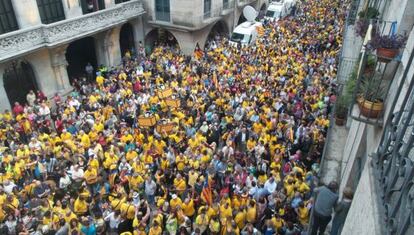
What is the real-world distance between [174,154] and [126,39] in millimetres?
15958

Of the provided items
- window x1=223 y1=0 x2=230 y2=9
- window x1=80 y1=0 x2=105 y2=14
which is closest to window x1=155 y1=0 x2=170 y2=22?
window x1=80 y1=0 x2=105 y2=14

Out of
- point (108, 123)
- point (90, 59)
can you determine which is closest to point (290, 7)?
point (90, 59)

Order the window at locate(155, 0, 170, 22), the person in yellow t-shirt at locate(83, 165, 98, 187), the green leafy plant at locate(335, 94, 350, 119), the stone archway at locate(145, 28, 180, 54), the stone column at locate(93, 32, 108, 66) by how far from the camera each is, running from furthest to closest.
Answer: the stone archway at locate(145, 28, 180, 54) < the window at locate(155, 0, 170, 22) < the stone column at locate(93, 32, 108, 66) < the green leafy plant at locate(335, 94, 350, 119) < the person in yellow t-shirt at locate(83, 165, 98, 187)

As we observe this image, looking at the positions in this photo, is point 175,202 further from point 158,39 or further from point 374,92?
point 158,39

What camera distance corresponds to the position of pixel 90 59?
76.1ft

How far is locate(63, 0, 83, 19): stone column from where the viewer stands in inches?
746

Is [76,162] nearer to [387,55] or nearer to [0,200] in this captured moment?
[0,200]

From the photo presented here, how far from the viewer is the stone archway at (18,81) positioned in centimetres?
1762

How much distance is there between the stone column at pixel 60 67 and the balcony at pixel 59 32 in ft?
2.92

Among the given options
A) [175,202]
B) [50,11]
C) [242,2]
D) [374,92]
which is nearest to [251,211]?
[175,202]

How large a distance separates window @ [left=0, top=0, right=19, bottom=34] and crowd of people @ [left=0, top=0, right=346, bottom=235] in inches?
130

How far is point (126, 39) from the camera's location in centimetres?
2552

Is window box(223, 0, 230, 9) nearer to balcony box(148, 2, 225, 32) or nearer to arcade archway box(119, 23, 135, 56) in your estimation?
balcony box(148, 2, 225, 32)

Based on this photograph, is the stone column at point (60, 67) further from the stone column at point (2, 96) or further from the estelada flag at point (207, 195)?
the estelada flag at point (207, 195)
